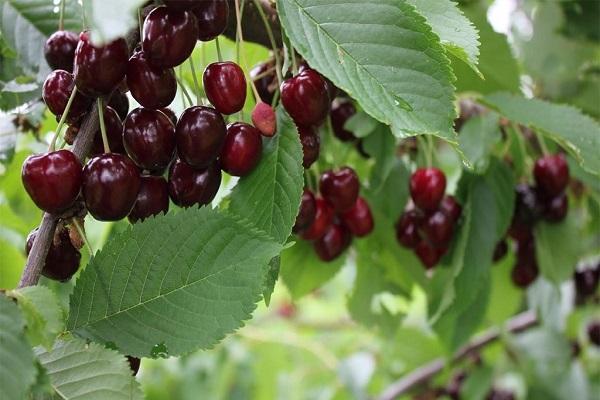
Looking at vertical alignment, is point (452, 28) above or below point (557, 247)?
above

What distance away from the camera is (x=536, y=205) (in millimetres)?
1945

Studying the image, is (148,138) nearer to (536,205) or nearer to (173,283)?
Answer: (173,283)

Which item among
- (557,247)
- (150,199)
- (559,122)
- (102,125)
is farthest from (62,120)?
(557,247)

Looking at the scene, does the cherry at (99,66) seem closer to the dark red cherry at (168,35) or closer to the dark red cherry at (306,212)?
the dark red cherry at (168,35)

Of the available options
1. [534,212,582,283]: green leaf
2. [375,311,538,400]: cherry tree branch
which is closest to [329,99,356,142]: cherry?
[534,212,582,283]: green leaf

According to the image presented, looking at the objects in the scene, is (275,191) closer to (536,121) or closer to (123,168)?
(123,168)

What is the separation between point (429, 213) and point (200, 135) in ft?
2.39

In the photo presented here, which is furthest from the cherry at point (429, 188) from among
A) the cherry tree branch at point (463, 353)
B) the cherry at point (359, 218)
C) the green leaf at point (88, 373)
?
the cherry tree branch at point (463, 353)

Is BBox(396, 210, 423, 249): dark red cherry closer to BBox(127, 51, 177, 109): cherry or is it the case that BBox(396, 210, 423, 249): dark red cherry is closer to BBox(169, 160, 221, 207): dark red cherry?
BBox(169, 160, 221, 207): dark red cherry

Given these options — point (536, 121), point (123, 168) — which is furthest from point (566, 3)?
point (123, 168)

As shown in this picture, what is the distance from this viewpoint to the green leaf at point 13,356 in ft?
2.62

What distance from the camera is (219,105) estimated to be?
1191mm

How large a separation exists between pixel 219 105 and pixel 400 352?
2.17m

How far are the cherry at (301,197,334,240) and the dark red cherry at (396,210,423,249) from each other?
26cm
